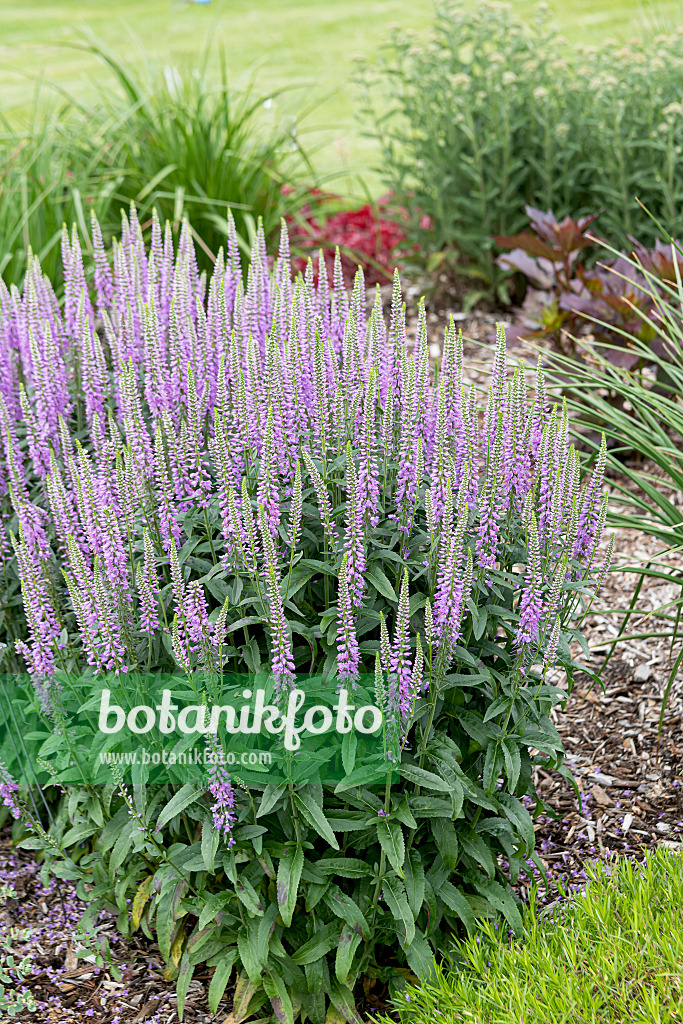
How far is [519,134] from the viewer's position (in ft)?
20.9

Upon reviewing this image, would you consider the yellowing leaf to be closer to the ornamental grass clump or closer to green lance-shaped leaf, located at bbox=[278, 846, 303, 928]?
the ornamental grass clump

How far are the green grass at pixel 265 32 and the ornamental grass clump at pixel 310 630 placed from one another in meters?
9.15

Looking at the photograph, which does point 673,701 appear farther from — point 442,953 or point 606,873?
point 442,953

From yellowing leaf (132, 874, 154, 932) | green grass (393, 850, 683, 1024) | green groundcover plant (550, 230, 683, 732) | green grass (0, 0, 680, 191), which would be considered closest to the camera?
green grass (393, 850, 683, 1024)

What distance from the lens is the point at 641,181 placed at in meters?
5.89

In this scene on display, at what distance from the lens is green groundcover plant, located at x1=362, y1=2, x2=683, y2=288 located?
19.5 ft

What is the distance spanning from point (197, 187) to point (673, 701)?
12.6ft

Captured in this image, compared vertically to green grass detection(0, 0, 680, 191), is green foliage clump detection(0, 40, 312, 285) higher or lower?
higher

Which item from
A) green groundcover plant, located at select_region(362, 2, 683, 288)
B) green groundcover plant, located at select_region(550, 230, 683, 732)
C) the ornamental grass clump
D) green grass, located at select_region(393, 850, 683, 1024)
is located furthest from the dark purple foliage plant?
green grass, located at select_region(393, 850, 683, 1024)

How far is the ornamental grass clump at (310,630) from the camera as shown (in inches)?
98.5

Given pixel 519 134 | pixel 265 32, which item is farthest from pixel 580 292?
pixel 265 32

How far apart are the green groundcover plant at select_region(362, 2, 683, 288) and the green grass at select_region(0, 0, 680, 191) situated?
495 centimetres

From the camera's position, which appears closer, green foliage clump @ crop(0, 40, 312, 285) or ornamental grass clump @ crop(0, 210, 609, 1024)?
ornamental grass clump @ crop(0, 210, 609, 1024)

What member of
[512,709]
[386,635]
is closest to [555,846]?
[512,709]
